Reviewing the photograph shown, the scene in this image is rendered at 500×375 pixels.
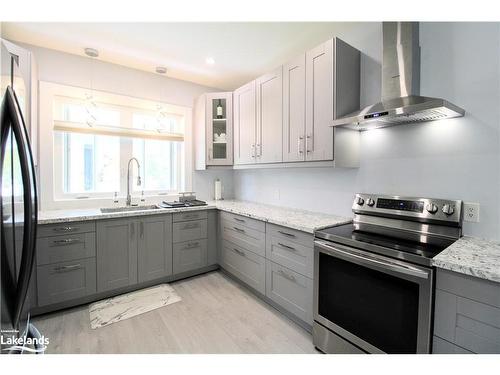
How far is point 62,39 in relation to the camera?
8.01 feet

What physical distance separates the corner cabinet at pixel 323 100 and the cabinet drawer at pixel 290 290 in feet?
3.28

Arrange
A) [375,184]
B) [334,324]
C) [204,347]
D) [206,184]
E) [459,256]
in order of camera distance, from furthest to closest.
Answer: [206,184] < [375,184] < [204,347] < [334,324] < [459,256]

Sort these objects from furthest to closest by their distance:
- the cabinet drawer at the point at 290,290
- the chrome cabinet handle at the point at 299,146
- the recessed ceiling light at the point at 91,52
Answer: the recessed ceiling light at the point at 91,52, the chrome cabinet handle at the point at 299,146, the cabinet drawer at the point at 290,290

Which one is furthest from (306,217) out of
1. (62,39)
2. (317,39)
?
(62,39)

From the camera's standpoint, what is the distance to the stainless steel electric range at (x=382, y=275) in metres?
1.28

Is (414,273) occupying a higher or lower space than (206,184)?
lower

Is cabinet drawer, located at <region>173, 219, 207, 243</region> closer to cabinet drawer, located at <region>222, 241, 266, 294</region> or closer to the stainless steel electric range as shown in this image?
cabinet drawer, located at <region>222, 241, 266, 294</region>

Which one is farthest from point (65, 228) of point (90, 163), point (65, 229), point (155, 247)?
point (90, 163)

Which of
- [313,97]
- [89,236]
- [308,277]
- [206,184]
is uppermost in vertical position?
[313,97]

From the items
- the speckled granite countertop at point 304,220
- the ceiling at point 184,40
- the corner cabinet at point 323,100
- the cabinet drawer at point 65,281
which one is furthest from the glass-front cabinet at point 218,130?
the cabinet drawer at point 65,281

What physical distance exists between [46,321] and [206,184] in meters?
2.31

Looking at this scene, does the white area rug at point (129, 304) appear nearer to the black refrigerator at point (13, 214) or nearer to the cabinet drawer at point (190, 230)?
the cabinet drawer at point (190, 230)

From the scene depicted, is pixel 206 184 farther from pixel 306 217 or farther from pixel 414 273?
pixel 414 273

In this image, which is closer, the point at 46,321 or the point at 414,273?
the point at 414,273
